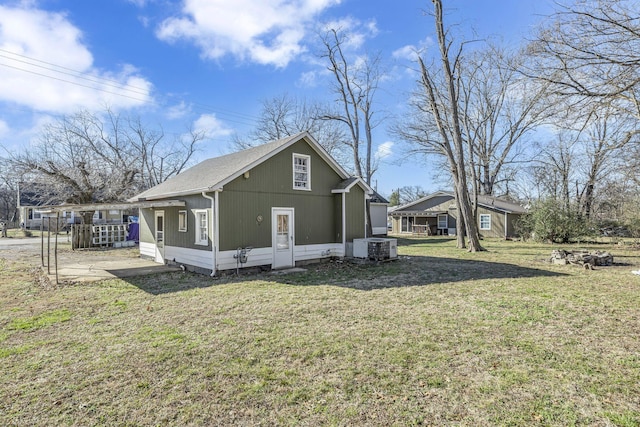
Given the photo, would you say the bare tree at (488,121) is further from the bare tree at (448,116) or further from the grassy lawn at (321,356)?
the grassy lawn at (321,356)

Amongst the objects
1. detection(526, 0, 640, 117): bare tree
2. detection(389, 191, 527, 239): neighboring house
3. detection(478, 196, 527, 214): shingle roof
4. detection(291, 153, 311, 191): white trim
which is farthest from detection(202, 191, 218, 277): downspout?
detection(478, 196, 527, 214): shingle roof

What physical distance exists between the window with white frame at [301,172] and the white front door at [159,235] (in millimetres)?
5204

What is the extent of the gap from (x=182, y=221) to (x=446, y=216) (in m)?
23.8

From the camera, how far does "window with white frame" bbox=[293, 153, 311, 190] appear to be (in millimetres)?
11609

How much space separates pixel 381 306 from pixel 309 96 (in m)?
22.7

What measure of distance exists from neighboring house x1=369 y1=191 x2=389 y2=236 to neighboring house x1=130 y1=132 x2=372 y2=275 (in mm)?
12652

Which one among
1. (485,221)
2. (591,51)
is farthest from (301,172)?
(485,221)

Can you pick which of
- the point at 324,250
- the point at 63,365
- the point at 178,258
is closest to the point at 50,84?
the point at 178,258

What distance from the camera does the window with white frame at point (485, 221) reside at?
26.6 meters

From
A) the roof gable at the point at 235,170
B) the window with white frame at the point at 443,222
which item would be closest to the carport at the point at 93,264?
the roof gable at the point at 235,170

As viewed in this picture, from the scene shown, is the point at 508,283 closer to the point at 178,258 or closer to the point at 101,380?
the point at 101,380

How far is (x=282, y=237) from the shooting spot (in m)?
11.2

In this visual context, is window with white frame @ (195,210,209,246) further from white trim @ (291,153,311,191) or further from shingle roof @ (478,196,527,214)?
shingle roof @ (478,196,527,214)

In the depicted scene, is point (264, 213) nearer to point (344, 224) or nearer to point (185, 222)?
point (185, 222)
